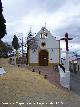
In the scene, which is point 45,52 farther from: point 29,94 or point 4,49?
point 29,94

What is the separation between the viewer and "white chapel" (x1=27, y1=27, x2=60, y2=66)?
67125 mm

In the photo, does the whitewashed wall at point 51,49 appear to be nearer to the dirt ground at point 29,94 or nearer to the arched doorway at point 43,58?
the arched doorway at point 43,58

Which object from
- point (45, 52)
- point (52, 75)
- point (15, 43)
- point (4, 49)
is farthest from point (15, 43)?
point (52, 75)

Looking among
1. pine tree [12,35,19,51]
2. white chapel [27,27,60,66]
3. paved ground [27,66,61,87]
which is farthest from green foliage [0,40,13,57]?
paved ground [27,66,61,87]

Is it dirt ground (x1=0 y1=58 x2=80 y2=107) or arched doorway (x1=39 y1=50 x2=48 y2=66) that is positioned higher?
arched doorway (x1=39 y1=50 x2=48 y2=66)

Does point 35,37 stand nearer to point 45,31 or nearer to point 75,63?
point 45,31

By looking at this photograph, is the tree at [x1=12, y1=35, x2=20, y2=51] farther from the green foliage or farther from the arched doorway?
the arched doorway

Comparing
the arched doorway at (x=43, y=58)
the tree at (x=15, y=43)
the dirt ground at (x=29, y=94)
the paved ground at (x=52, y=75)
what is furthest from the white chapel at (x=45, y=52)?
the dirt ground at (x=29, y=94)

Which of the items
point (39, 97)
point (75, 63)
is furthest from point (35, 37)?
point (39, 97)

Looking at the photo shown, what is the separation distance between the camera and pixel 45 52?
223 ft

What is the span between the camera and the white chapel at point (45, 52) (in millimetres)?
67125

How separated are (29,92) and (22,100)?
3712 mm

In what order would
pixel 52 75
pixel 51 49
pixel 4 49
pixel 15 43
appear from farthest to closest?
pixel 15 43, pixel 4 49, pixel 51 49, pixel 52 75

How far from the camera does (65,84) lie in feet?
128
